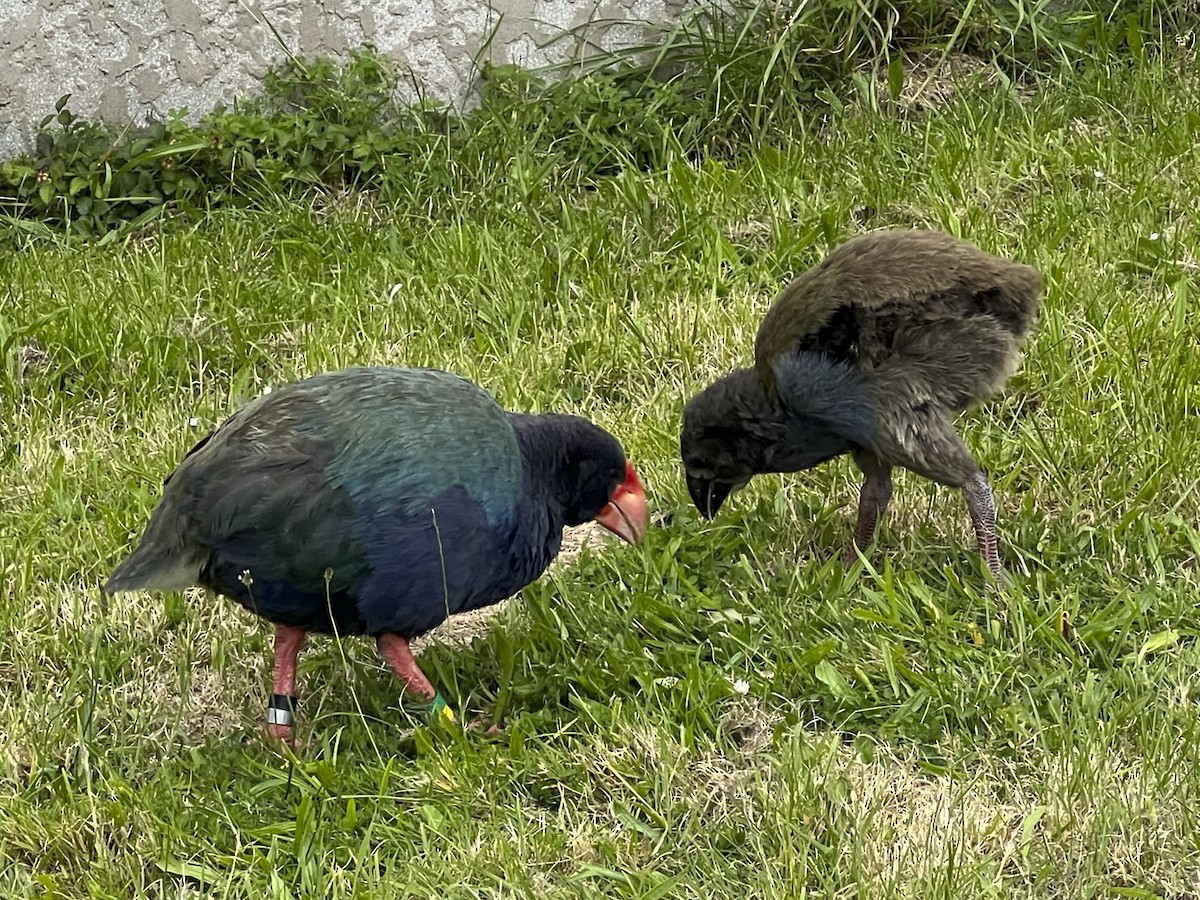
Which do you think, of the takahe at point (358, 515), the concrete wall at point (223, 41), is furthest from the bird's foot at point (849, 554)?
the concrete wall at point (223, 41)

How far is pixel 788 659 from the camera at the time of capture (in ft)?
12.2

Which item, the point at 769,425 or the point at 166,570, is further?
the point at 769,425

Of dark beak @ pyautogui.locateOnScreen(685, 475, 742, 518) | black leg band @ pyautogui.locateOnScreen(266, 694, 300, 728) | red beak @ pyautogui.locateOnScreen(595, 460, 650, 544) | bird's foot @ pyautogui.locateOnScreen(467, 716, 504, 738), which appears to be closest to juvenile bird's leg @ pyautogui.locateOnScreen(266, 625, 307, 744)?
black leg band @ pyautogui.locateOnScreen(266, 694, 300, 728)

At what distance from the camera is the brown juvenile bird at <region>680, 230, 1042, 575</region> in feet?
12.8

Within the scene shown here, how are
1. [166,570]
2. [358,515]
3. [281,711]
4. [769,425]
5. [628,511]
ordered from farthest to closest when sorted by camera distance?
[769,425] < [628,511] < [281,711] < [166,570] < [358,515]

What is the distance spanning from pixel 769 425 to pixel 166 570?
5.08ft

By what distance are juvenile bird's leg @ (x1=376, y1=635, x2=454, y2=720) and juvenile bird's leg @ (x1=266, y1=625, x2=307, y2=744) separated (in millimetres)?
196

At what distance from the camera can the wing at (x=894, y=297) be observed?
391 cm

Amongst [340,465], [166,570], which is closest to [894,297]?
[340,465]

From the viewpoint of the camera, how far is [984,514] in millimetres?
3932

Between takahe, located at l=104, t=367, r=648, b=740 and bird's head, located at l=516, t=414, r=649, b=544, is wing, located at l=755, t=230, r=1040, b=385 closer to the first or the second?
bird's head, located at l=516, t=414, r=649, b=544

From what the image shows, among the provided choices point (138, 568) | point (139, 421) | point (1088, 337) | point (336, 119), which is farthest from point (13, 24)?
point (1088, 337)

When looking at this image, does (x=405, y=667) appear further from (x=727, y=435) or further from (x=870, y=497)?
(x=870, y=497)

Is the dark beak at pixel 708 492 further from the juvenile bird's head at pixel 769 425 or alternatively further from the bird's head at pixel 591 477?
the bird's head at pixel 591 477
